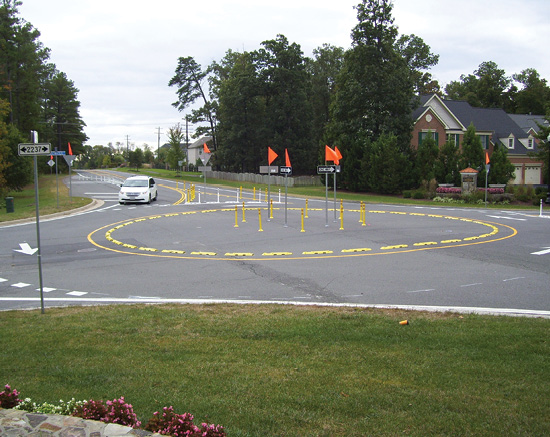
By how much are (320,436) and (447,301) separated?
6456 millimetres

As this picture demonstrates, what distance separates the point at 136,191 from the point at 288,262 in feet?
71.5

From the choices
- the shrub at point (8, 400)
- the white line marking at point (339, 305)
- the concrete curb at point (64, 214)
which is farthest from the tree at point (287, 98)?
the shrub at point (8, 400)

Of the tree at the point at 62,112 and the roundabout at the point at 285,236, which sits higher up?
the tree at the point at 62,112

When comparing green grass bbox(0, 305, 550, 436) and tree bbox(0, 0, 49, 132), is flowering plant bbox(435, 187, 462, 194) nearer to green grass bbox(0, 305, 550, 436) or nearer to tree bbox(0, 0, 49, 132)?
green grass bbox(0, 305, 550, 436)

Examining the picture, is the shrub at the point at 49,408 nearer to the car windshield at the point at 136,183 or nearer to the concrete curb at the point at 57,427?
the concrete curb at the point at 57,427

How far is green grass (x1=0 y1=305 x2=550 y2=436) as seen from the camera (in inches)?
165

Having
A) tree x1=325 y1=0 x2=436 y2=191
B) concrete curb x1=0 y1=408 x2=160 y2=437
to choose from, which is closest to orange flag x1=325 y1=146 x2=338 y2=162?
concrete curb x1=0 y1=408 x2=160 y2=437

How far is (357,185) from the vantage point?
48.7m

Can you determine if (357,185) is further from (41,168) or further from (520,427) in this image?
(41,168)

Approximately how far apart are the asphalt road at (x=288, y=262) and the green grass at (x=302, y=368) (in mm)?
2138

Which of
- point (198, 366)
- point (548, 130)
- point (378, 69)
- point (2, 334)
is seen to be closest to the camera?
point (198, 366)

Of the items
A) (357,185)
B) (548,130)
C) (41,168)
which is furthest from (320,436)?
(41,168)

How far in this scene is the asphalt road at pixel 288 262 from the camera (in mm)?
10266

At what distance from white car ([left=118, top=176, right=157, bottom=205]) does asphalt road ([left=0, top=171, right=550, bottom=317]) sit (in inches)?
341
